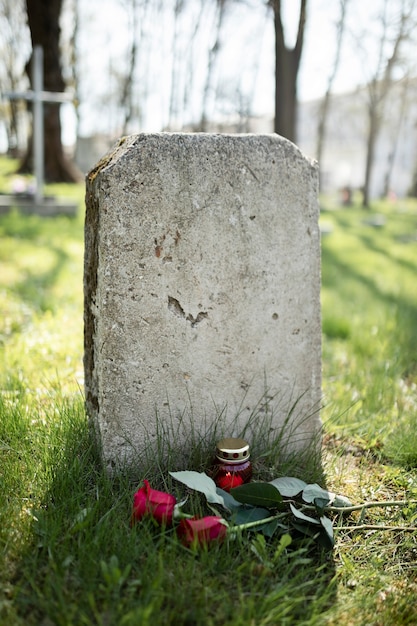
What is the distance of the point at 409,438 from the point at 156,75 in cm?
1907

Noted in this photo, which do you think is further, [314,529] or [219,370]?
[219,370]

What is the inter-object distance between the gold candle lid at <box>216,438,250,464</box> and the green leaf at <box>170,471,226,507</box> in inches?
5.1

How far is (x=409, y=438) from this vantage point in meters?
2.55

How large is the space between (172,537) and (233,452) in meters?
0.38

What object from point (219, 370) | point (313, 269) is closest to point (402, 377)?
point (313, 269)

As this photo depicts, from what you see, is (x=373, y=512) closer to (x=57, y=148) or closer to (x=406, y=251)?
(x=406, y=251)

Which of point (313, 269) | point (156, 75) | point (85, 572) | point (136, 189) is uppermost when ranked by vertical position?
point (156, 75)

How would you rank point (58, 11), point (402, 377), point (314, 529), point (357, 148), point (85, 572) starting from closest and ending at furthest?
1. point (85, 572)
2. point (314, 529)
3. point (402, 377)
4. point (58, 11)
5. point (357, 148)

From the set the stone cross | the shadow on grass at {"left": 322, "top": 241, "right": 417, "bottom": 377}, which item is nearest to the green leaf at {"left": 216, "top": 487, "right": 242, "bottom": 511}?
the shadow on grass at {"left": 322, "top": 241, "right": 417, "bottom": 377}

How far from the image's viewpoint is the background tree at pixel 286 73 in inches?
234

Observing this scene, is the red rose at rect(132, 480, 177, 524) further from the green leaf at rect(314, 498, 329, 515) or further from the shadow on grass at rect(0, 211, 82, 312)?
the shadow on grass at rect(0, 211, 82, 312)

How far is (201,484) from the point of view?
1.83 metres

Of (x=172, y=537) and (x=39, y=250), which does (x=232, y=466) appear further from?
(x=39, y=250)

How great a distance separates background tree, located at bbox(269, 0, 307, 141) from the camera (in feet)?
19.5
